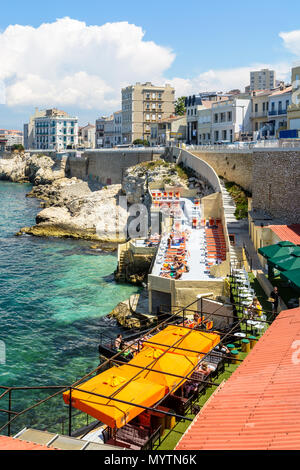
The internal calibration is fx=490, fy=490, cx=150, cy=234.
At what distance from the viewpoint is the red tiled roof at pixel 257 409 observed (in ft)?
23.4

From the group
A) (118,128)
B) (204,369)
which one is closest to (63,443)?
(204,369)

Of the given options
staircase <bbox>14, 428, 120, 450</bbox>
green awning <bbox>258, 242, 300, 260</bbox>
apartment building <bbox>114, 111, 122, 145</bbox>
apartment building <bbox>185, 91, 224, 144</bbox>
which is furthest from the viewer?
apartment building <bbox>114, 111, 122, 145</bbox>

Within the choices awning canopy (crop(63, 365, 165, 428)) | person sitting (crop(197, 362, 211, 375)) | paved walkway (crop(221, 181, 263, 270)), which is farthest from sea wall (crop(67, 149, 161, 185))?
awning canopy (crop(63, 365, 165, 428))

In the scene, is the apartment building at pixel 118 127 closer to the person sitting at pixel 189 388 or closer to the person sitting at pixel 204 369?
the person sitting at pixel 204 369

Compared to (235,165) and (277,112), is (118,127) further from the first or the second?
(235,165)

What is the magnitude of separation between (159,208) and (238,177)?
21.1 ft

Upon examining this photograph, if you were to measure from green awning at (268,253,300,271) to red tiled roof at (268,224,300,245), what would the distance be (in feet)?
8.82

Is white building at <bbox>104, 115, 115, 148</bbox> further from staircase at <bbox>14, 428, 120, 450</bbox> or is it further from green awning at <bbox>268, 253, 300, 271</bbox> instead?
staircase at <bbox>14, 428, 120, 450</bbox>

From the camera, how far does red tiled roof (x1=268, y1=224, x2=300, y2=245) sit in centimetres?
2047

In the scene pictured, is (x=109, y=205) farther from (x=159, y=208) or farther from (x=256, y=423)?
(x=256, y=423)

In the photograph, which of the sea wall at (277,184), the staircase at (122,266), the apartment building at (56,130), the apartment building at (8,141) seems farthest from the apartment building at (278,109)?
the apartment building at (8,141)

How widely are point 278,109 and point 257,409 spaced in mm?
43902

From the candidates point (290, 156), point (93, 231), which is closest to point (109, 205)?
point (93, 231)

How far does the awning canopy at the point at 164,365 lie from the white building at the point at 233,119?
Result: 43474 mm
